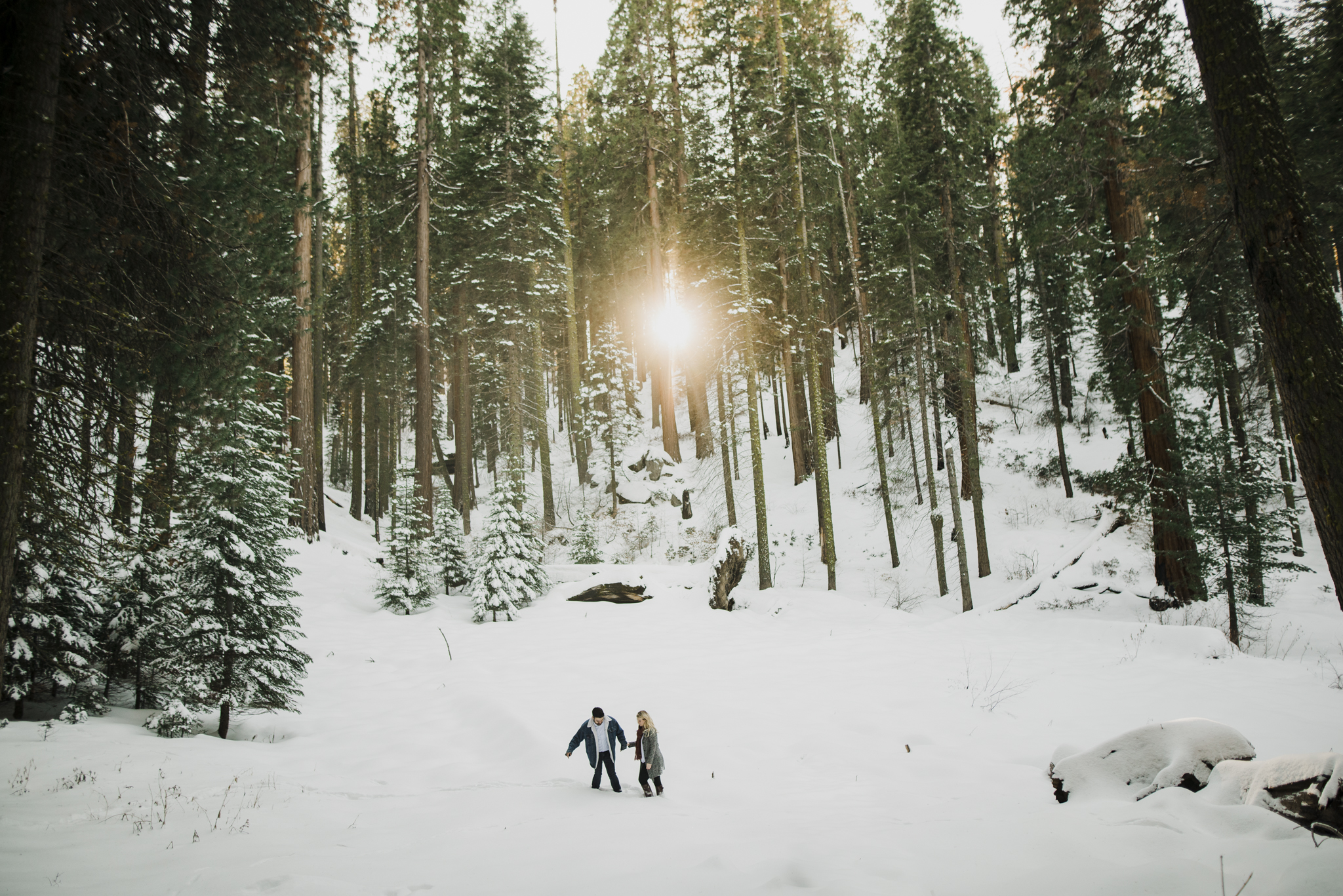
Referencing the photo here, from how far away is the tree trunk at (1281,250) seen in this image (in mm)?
4402

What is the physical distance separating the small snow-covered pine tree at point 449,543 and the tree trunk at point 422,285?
0.33 meters

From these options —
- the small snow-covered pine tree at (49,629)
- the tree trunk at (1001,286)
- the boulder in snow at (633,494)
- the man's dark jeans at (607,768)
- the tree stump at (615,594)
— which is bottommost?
the man's dark jeans at (607,768)

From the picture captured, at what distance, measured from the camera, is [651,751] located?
6.80 m

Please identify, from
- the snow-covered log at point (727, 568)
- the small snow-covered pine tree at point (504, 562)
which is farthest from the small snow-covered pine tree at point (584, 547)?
the snow-covered log at point (727, 568)

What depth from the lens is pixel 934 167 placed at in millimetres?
17578

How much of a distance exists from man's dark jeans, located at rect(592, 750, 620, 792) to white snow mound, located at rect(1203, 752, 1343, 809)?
5.56m

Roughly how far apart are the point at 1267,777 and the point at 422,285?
71.2ft

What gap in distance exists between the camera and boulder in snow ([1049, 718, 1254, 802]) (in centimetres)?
455

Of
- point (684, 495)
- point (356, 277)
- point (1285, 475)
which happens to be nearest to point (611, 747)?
point (684, 495)

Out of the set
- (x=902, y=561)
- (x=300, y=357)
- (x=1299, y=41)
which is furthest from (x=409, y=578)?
(x=1299, y=41)

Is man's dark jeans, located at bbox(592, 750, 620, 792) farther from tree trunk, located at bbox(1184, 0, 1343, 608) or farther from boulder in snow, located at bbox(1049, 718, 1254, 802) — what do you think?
tree trunk, located at bbox(1184, 0, 1343, 608)

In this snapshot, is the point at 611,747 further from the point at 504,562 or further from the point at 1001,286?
the point at 1001,286

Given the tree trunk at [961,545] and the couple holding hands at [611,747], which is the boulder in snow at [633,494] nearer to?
the tree trunk at [961,545]

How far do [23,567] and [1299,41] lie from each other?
1798 cm
